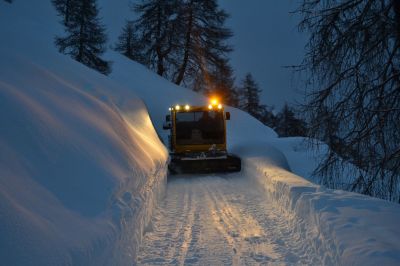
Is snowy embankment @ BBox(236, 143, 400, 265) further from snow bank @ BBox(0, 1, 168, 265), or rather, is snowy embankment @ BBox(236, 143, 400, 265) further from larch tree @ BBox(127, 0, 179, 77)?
larch tree @ BBox(127, 0, 179, 77)

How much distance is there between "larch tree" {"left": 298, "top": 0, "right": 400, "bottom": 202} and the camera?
14.9ft

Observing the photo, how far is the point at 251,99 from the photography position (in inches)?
1731

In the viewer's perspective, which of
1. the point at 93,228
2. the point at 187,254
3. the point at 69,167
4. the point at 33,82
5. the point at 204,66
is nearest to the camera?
the point at 93,228

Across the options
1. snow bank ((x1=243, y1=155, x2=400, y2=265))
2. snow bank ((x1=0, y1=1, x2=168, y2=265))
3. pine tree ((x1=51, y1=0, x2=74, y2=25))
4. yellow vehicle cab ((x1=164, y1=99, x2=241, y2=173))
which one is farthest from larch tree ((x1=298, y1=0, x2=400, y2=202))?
pine tree ((x1=51, y1=0, x2=74, y2=25))

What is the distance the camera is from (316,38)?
4992 millimetres

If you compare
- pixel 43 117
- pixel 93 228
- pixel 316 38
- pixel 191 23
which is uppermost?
pixel 191 23

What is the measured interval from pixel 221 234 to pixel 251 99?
40.0m

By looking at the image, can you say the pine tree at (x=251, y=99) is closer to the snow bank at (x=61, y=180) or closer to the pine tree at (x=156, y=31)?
the pine tree at (x=156, y=31)

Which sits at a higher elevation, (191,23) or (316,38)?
(191,23)

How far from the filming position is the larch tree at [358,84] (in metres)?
4.54

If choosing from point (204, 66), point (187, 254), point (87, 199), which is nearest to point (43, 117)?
point (87, 199)

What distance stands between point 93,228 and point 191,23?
85.7 feet

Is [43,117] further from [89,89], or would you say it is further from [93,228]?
[89,89]

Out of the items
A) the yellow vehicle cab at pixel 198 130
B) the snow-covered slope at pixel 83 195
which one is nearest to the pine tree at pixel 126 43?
the yellow vehicle cab at pixel 198 130
